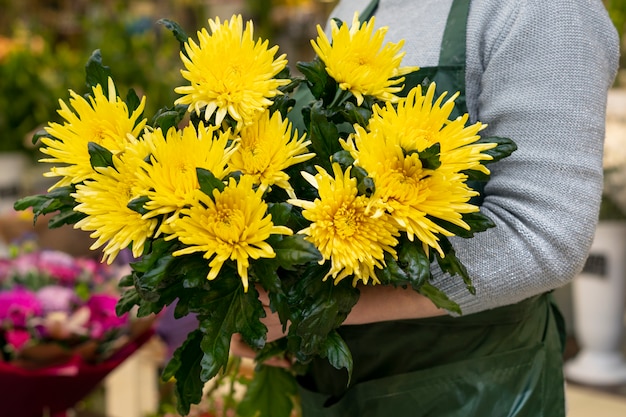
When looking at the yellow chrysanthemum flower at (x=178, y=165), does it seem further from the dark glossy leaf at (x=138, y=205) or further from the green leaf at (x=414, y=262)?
the green leaf at (x=414, y=262)

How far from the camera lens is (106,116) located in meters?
0.93

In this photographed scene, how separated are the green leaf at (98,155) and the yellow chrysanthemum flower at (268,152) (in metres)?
0.13

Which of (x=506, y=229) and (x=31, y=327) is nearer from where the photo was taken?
(x=506, y=229)

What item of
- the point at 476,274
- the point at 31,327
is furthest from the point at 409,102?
the point at 31,327

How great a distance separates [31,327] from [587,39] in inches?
49.3

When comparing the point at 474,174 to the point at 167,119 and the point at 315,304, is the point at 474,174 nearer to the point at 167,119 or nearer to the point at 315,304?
the point at 315,304

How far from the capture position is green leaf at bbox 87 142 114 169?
0.88 metres

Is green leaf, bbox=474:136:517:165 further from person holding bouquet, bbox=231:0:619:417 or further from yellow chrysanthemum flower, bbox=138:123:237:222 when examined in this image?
yellow chrysanthemum flower, bbox=138:123:237:222

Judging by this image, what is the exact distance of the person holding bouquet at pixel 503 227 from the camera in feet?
3.29

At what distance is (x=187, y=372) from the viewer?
3.20 feet

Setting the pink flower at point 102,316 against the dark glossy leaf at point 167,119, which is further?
the pink flower at point 102,316

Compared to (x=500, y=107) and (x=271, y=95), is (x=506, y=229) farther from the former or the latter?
(x=271, y=95)

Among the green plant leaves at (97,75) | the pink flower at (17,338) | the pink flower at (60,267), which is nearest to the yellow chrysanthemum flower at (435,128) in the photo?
the green plant leaves at (97,75)

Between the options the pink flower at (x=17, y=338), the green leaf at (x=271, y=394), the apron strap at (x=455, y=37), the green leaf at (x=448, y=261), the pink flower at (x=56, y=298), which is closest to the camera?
the green leaf at (x=448, y=261)
